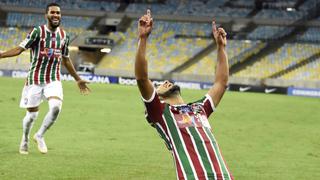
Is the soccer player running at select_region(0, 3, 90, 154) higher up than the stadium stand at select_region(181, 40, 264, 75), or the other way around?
the soccer player running at select_region(0, 3, 90, 154)

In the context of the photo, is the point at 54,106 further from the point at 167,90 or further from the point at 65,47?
the point at 167,90

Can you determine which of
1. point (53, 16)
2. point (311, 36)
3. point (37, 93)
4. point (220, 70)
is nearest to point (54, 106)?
point (37, 93)

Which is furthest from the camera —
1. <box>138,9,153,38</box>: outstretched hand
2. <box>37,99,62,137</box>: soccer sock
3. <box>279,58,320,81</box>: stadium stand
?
<box>279,58,320,81</box>: stadium stand

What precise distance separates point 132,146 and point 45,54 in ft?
10.0

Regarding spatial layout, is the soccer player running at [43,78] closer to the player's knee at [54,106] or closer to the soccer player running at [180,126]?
the player's knee at [54,106]

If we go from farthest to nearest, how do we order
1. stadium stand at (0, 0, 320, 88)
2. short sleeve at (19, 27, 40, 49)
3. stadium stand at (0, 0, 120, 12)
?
stadium stand at (0, 0, 120, 12) < stadium stand at (0, 0, 320, 88) < short sleeve at (19, 27, 40, 49)

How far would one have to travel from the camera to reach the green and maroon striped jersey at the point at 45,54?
11250 mm

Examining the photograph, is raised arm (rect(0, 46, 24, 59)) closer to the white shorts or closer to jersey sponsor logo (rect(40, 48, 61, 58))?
jersey sponsor logo (rect(40, 48, 61, 58))

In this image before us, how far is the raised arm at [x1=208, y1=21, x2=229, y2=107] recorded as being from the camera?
5954 mm

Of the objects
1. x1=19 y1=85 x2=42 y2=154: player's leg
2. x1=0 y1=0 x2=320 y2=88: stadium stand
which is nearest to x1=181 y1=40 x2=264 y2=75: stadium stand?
x1=0 y1=0 x2=320 y2=88: stadium stand

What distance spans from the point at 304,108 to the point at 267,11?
31.2m

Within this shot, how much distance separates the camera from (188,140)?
530cm

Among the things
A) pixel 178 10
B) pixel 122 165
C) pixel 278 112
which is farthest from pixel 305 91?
pixel 122 165

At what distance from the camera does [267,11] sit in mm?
57781
